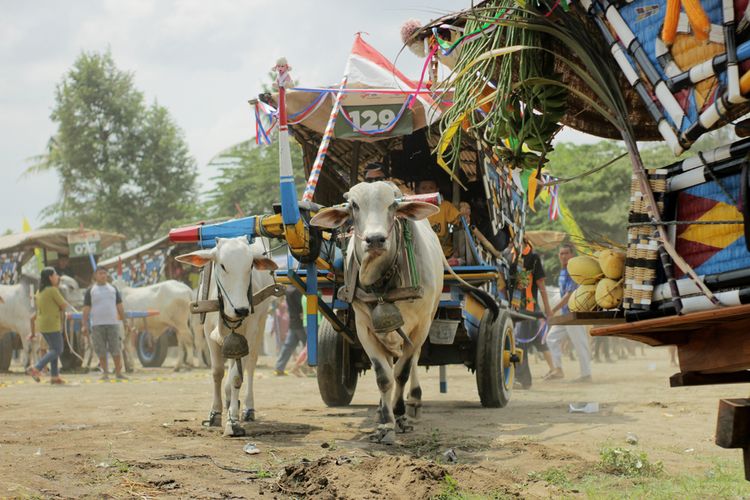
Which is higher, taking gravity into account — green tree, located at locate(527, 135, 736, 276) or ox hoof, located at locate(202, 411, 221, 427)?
green tree, located at locate(527, 135, 736, 276)

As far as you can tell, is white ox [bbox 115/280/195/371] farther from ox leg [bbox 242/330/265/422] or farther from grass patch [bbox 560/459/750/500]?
grass patch [bbox 560/459/750/500]

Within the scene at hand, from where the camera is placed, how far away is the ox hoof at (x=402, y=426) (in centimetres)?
695

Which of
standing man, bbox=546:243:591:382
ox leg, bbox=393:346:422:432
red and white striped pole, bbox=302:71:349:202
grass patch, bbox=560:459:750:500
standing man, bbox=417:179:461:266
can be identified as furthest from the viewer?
standing man, bbox=546:243:591:382

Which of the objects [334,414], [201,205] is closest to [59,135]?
[201,205]

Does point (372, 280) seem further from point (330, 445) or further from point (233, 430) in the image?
point (233, 430)

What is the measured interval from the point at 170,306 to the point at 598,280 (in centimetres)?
1651

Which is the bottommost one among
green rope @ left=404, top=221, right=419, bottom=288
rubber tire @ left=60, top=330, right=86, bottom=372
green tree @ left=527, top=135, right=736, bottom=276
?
rubber tire @ left=60, top=330, right=86, bottom=372

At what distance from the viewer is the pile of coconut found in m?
3.43

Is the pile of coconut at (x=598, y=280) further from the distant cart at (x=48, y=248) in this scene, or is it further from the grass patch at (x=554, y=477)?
the distant cart at (x=48, y=248)

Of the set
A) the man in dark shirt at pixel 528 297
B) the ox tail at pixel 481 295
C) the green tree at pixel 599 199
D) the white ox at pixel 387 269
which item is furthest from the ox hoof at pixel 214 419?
the green tree at pixel 599 199

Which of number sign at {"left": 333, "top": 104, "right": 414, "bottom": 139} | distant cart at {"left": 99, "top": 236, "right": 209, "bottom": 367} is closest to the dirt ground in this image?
number sign at {"left": 333, "top": 104, "right": 414, "bottom": 139}

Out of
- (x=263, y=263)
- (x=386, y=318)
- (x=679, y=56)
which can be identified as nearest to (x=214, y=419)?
(x=263, y=263)

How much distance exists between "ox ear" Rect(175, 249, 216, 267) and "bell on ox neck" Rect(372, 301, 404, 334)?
1.46m

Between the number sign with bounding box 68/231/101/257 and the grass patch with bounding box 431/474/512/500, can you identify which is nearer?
the grass patch with bounding box 431/474/512/500
